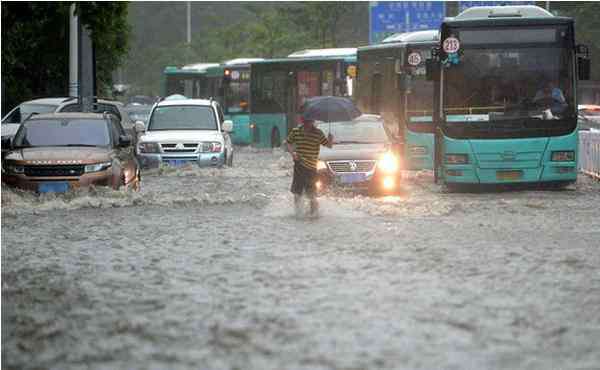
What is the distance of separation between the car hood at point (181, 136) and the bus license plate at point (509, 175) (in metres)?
7.85

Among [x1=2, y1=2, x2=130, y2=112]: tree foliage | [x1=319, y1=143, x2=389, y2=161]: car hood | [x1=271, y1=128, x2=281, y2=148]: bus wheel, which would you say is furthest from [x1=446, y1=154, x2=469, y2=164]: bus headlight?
[x1=271, y1=128, x2=281, y2=148]: bus wheel

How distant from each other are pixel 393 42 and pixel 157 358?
934 inches

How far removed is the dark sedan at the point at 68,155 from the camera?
2156 centimetres

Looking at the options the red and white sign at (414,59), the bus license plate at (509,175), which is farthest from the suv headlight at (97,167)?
the red and white sign at (414,59)

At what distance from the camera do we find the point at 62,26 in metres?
42.3

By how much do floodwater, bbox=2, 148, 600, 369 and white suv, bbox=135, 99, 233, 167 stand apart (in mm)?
7170

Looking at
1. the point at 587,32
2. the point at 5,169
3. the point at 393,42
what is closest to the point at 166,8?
the point at 587,32

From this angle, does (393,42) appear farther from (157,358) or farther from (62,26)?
(157,358)

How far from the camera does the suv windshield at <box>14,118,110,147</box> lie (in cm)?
2258

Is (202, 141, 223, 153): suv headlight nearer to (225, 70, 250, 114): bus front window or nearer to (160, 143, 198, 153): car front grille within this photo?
(160, 143, 198, 153): car front grille

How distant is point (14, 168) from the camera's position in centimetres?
2169

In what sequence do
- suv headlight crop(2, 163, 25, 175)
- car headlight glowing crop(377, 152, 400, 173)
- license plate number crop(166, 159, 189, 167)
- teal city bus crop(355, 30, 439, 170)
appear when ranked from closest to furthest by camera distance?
suv headlight crop(2, 163, 25, 175) < car headlight glowing crop(377, 152, 400, 173) < teal city bus crop(355, 30, 439, 170) < license plate number crop(166, 159, 189, 167)

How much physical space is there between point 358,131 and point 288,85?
19020 millimetres

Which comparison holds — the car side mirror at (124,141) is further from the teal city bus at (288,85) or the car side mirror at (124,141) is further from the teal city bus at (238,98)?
the teal city bus at (238,98)
